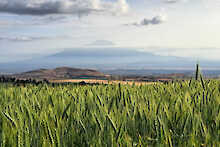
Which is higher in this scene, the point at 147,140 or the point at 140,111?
the point at 140,111

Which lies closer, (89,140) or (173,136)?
(89,140)

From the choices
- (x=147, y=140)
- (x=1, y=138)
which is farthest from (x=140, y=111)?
(x=1, y=138)

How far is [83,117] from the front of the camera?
2.04 metres

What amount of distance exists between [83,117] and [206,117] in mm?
1007

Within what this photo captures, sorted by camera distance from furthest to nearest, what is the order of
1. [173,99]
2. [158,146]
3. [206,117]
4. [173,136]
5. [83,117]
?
[173,99], [206,117], [83,117], [173,136], [158,146]

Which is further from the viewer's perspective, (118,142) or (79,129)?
(79,129)

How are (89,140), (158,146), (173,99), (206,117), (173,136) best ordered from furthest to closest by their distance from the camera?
(173,99) → (206,117) → (173,136) → (89,140) → (158,146)

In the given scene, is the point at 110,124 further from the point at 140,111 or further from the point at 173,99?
the point at 173,99

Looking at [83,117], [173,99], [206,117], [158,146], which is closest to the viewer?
[158,146]

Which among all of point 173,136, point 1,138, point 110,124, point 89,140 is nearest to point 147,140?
point 173,136

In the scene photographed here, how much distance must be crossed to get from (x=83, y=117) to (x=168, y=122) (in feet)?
2.15

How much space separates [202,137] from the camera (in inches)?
67.8

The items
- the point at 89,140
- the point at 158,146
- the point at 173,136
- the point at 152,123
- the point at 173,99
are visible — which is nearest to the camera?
the point at 158,146

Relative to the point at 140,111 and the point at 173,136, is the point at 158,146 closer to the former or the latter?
the point at 173,136
